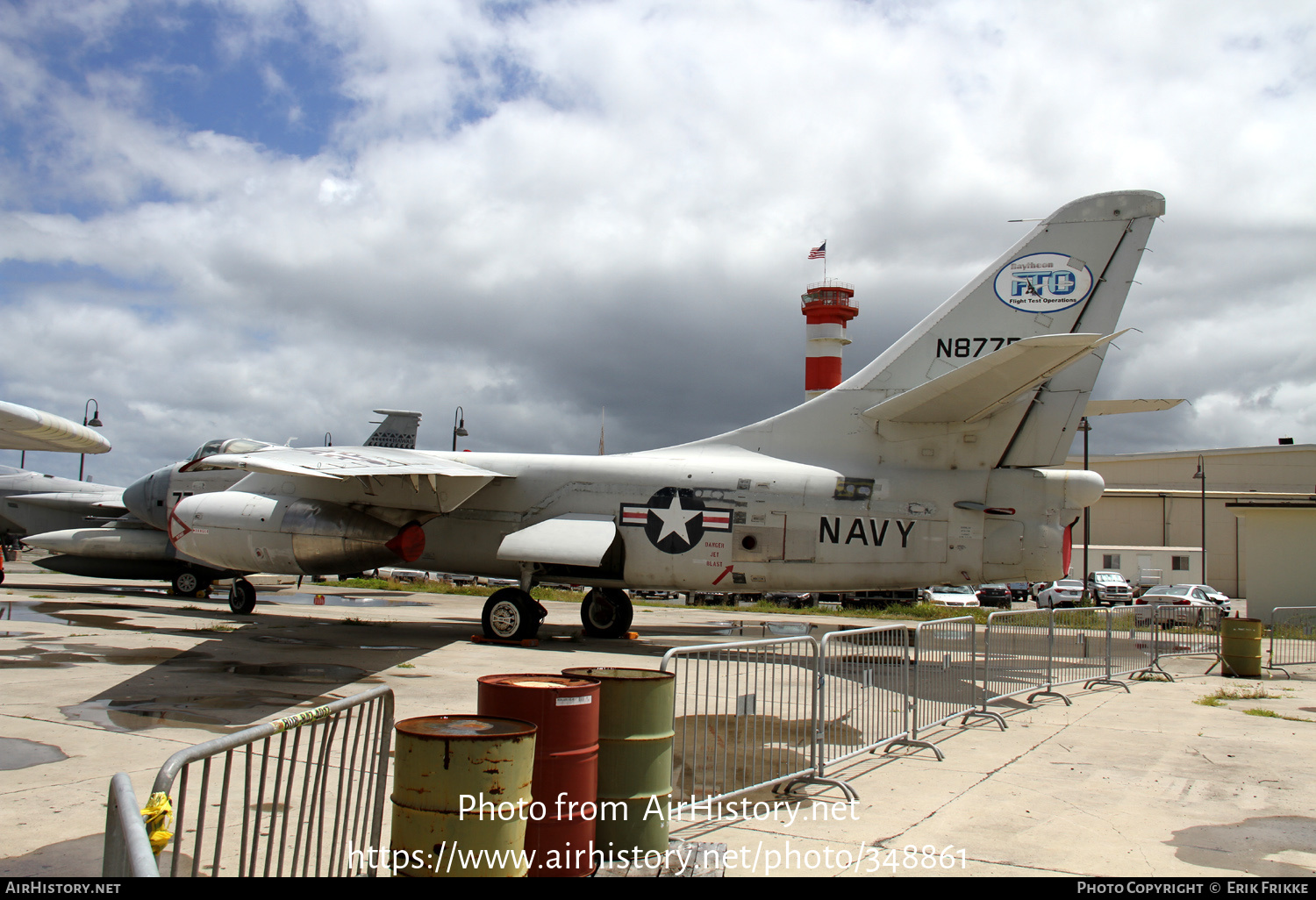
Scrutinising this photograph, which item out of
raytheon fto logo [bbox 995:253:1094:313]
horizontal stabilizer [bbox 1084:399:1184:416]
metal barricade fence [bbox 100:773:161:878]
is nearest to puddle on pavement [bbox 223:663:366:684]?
metal barricade fence [bbox 100:773:161:878]

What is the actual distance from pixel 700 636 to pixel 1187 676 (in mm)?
8085

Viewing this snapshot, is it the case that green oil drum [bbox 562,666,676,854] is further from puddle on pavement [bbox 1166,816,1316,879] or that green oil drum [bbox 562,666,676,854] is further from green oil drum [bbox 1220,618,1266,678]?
green oil drum [bbox 1220,618,1266,678]

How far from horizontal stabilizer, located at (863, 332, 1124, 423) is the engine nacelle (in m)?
Result: 7.93

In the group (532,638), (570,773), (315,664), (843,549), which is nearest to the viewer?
(570,773)

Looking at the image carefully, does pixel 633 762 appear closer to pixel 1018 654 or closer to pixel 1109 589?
pixel 1018 654

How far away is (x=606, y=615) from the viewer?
52.0 feet

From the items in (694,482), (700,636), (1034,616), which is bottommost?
(700,636)

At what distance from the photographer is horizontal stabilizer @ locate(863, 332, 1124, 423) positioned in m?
9.39

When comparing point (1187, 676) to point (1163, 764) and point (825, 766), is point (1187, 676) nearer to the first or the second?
Result: point (1163, 764)

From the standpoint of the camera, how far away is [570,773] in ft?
13.4

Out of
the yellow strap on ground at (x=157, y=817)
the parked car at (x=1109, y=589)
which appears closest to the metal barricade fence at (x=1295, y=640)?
Result: the yellow strap on ground at (x=157, y=817)

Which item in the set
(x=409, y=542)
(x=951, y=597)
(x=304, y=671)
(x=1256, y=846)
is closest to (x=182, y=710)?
(x=304, y=671)

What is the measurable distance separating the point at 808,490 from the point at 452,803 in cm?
1019
